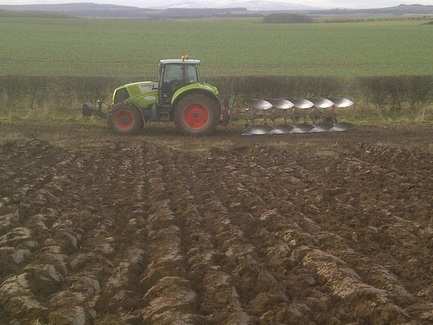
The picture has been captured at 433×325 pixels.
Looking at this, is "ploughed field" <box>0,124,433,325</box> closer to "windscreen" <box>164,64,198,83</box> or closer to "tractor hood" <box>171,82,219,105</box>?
"tractor hood" <box>171,82,219,105</box>

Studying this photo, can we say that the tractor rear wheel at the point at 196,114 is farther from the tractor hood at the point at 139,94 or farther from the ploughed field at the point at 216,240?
the ploughed field at the point at 216,240

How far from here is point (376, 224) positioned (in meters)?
7.17

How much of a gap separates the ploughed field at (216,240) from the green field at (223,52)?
13.2m

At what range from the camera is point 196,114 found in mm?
14523

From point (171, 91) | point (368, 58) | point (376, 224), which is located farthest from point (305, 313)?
point (368, 58)

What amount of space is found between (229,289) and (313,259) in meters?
1.02

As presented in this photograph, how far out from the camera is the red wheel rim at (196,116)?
1440cm

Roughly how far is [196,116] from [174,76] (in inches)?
40.7

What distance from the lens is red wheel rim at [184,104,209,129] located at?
14398mm

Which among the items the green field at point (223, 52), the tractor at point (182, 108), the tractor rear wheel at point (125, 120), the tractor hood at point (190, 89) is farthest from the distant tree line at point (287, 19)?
the tractor hood at point (190, 89)

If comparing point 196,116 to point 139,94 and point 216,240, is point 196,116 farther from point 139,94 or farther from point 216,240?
point 216,240

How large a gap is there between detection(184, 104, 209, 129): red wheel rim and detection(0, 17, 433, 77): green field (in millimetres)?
8514

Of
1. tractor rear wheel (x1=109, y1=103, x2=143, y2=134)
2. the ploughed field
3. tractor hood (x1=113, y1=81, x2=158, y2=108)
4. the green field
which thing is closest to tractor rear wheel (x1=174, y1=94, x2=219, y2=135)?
tractor hood (x1=113, y1=81, x2=158, y2=108)

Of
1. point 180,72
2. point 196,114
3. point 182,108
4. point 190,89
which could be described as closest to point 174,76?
point 180,72
